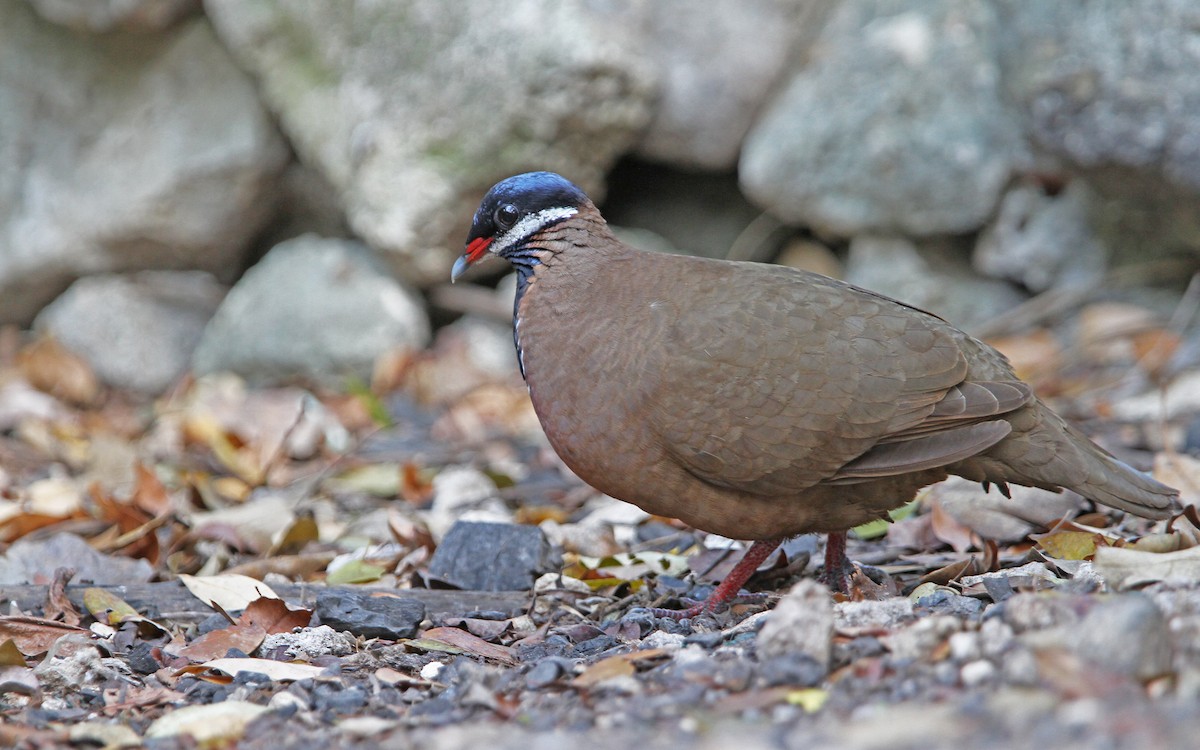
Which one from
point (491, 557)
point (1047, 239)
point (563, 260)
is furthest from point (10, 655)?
point (1047, 239)

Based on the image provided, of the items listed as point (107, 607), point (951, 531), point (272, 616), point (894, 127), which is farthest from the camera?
point (894, 127)

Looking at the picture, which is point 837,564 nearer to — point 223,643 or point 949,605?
point 949,605

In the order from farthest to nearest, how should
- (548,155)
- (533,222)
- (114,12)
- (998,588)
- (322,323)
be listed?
1. (322,323)
2. (114,12)
3. (548,155)
4. (533,222)
5. (998,588)

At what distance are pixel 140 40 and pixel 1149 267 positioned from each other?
5.57m

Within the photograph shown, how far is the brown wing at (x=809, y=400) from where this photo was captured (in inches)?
131

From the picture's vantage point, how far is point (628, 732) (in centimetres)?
226

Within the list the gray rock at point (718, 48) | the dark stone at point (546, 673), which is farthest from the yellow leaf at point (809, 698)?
the gray rock at point (718, 48)

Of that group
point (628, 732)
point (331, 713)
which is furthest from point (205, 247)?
point (628, 732)

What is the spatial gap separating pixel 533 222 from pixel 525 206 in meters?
0.05

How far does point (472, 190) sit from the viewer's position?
261 inches

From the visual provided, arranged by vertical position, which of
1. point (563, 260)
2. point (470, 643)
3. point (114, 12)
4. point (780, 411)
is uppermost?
point (114, 12)

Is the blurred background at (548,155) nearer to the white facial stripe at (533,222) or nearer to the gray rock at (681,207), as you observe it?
the gray rock at (681,207)

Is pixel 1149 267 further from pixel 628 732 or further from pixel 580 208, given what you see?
pixel 628 732

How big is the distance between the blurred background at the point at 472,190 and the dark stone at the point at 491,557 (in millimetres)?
917
